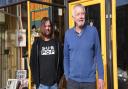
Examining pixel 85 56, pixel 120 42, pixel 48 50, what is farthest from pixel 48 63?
pixel 120 42

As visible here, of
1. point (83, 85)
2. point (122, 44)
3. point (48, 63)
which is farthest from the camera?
point (122, 44)

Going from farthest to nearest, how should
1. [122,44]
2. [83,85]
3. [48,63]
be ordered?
[122,44], [48,63], [83,85]

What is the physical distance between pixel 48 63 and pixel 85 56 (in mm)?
1132

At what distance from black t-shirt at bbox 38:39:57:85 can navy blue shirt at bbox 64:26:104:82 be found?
0.93 meters

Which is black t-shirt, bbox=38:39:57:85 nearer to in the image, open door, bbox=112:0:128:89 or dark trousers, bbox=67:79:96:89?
dark trousers, bbox=67:79:96:89

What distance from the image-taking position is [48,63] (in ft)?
17.8

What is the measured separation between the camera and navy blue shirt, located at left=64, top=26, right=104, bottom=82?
441 cm

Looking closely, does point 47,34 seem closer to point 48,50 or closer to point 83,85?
point 48,50

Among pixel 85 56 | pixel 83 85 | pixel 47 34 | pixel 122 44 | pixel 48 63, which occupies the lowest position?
pixel 83 85

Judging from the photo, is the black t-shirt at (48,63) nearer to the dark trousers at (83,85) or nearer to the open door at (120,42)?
the dark trousers at (83,85)

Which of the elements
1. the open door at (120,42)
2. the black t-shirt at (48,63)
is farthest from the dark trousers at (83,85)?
the open door at (120,42)

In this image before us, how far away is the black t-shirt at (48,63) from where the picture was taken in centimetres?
542

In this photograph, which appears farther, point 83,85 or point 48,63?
point 48,63

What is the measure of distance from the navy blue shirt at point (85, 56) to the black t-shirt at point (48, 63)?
0.93 metres
